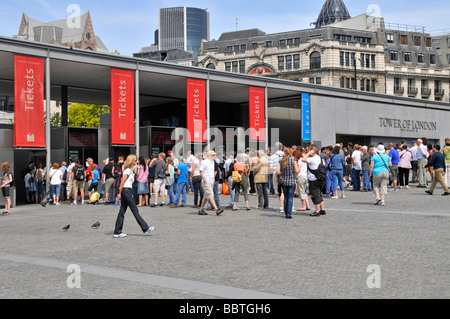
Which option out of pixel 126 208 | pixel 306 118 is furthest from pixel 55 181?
pixel 306 118

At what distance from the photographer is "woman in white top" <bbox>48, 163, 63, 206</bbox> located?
19.0 meters

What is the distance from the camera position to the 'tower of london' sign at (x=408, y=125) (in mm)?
37725

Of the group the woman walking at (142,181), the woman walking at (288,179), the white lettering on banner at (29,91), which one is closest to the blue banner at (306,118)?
the woman walking at (142,181)

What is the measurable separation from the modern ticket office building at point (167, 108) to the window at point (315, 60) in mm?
36911

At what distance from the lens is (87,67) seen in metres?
25.0

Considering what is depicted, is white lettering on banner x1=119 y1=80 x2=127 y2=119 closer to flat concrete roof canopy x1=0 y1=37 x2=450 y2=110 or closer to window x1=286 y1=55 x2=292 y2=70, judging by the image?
flat concrete roof canopy x1=0 y1=37 x2=450 y2=110

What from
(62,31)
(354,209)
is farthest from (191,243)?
(62,31)

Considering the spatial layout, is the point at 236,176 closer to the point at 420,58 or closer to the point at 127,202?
the point at 127,202

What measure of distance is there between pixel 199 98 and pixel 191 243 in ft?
62.8

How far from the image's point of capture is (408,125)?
130ft

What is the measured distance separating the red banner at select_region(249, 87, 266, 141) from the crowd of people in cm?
755

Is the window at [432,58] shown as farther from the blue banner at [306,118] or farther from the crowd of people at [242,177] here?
the crowd of people at [242,177]

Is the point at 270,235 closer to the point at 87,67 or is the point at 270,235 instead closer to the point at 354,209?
the point at 354,209

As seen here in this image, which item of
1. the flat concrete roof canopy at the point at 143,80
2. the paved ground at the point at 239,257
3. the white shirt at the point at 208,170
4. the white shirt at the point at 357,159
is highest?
the flat concrete roof canopy at the point at 143,80
